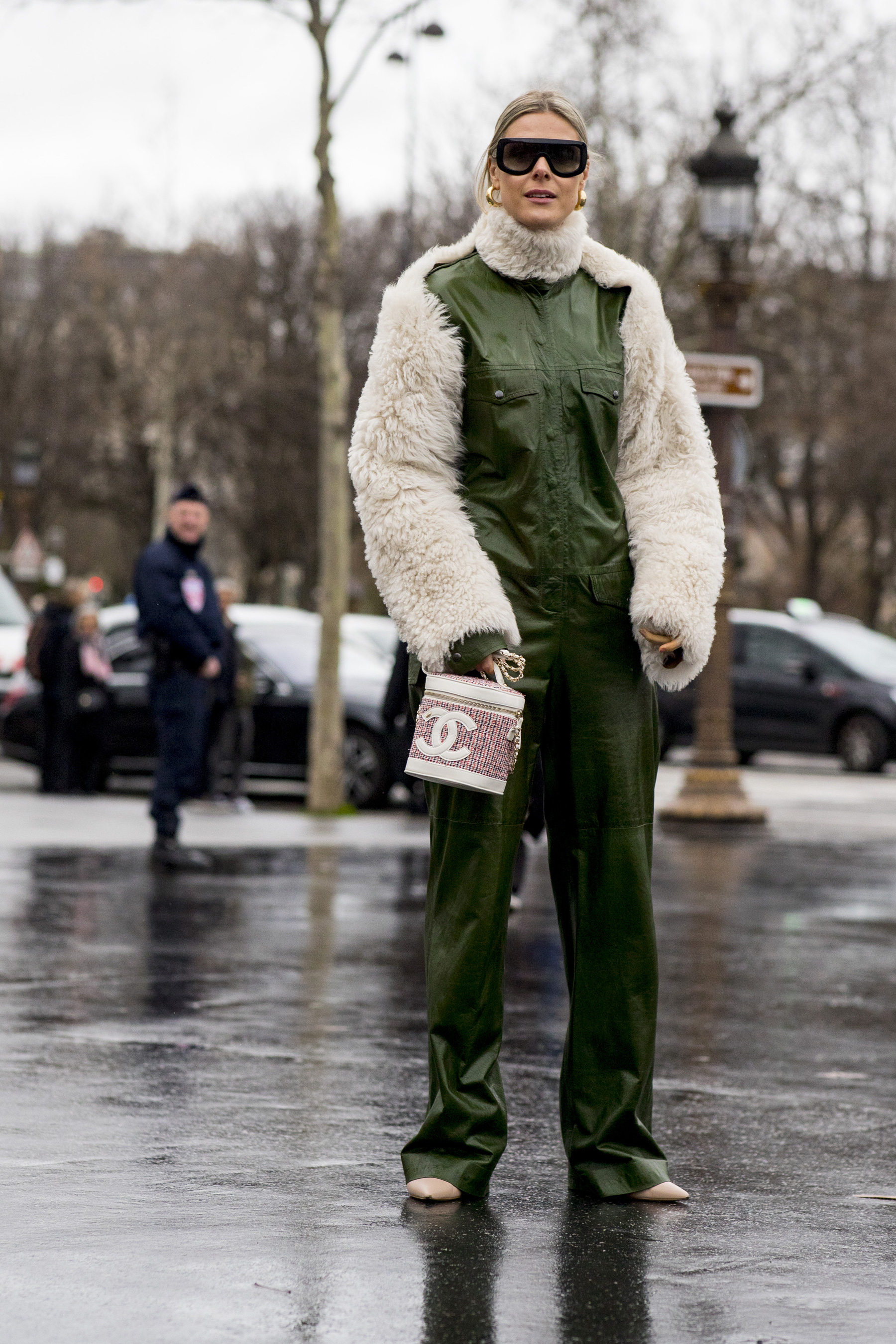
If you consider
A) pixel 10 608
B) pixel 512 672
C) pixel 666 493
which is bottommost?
pixel 10 608

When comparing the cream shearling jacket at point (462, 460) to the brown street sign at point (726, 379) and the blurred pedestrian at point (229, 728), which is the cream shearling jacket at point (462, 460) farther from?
the blurred pedestrian at point (229, 728)

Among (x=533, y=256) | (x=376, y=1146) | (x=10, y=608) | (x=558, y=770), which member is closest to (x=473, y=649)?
(x=558, y=770)

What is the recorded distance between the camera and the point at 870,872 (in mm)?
12523

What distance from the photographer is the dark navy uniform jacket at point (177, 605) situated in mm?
11453

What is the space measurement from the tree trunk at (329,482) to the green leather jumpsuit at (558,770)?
35.1ft

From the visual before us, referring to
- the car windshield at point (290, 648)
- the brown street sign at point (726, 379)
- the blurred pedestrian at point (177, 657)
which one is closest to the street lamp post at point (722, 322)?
the brown street sign at point (726, 379)

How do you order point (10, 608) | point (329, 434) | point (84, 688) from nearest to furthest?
1. point (329, 434)
2. point (84, 688)
3. point (10, 608)

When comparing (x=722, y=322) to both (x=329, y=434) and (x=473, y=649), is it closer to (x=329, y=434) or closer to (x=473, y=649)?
(x=329, y=434)

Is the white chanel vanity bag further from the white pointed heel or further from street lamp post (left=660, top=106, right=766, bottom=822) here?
street lamp post (left=660, top=106, right=766, bottom=822)

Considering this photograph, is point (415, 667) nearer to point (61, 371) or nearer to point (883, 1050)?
point (883, 1050)

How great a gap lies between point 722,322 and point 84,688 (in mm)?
5603

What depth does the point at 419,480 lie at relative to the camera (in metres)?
4.34

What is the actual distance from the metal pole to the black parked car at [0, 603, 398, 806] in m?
2.27

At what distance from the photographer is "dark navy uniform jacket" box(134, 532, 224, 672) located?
11453mm
